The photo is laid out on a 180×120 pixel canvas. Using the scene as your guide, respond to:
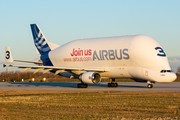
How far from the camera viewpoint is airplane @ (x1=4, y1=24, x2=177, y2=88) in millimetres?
33906

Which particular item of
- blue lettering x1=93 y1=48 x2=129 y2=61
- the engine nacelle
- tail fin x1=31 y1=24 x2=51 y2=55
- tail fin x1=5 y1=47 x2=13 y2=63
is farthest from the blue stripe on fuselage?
the engine nacelle

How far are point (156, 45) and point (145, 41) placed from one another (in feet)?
4.77

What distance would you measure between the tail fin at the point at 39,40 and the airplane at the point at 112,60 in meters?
3.62

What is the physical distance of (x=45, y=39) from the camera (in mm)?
48156

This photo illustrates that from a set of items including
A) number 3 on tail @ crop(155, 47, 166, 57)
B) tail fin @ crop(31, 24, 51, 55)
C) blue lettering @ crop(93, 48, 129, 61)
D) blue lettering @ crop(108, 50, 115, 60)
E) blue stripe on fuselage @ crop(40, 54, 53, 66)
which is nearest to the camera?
number 3 on tail @ crop(155, 47, 166, 57)

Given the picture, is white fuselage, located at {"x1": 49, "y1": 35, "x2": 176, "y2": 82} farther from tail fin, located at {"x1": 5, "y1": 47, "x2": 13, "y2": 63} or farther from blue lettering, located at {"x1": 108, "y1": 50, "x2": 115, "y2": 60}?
tail fin, located at {"x1": 5, "y1": 47, "x2": 13, "y2": 63}

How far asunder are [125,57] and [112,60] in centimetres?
199

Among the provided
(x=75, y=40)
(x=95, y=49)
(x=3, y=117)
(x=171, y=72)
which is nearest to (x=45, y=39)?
(x=75, y=40)

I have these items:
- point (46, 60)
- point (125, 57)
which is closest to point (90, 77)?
point (125, 57)

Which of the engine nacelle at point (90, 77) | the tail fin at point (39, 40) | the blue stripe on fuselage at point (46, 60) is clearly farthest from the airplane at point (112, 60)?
the tail fin at point (39, 40)

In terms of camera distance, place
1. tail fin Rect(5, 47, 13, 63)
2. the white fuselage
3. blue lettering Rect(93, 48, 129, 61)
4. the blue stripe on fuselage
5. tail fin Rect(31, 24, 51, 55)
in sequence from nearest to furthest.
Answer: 1. the white fuselage
2. blue lettering Rect(93, 48, 129, 61)
3. tail fin Rect(5, 47, 13, 63)
4. the blue stripe on fuselage
5. tail fin Rect(31, 24, 51, 55)

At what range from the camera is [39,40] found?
1908 inches

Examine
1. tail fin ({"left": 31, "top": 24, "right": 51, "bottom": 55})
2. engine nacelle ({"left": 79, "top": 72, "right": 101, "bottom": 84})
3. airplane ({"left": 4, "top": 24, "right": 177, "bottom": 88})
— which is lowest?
engine nacelle ({"left": 79, "top": 72, "right": 101, "bottom": 84})

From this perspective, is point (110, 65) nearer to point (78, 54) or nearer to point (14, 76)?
point (78, 54)
